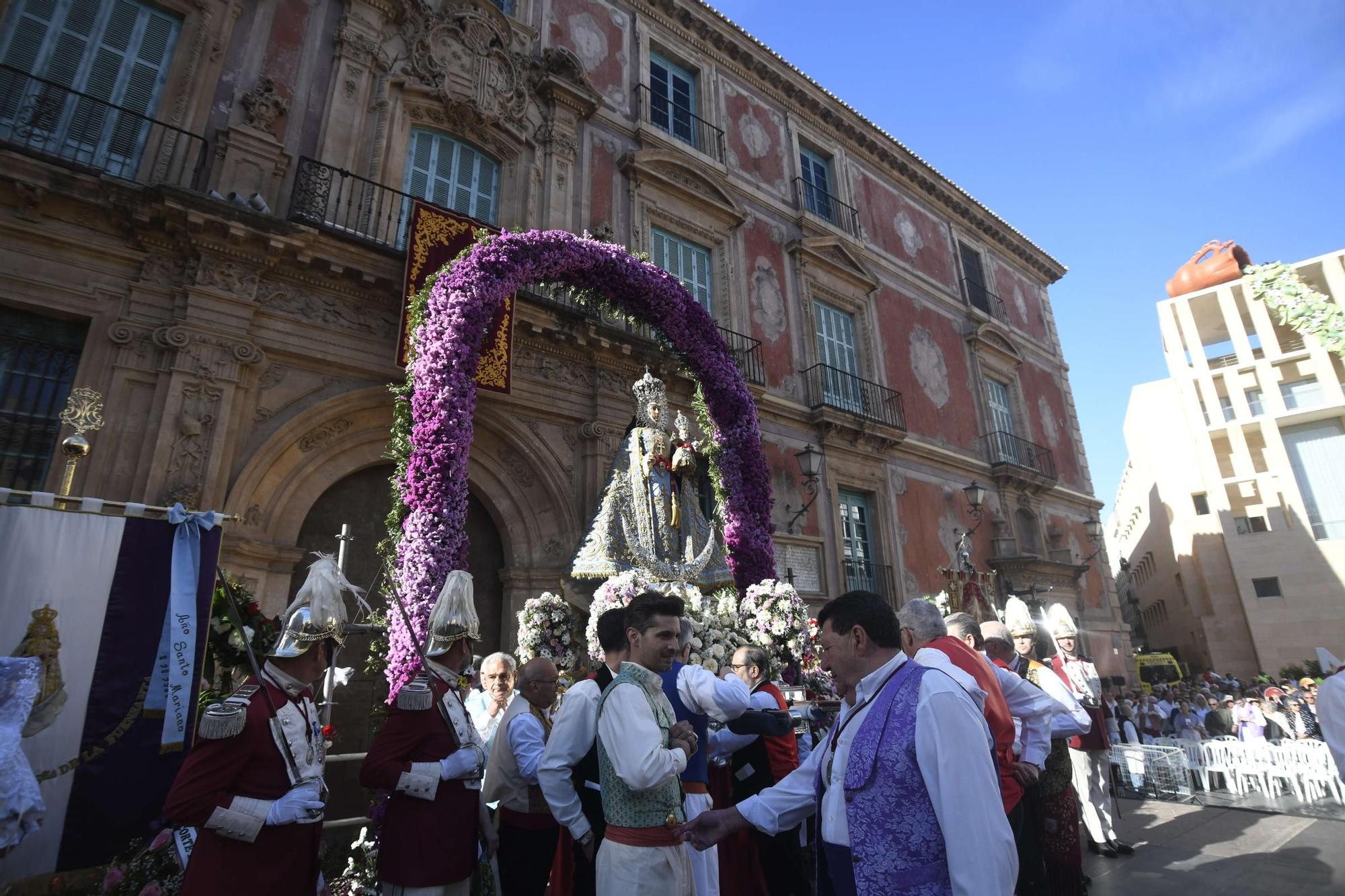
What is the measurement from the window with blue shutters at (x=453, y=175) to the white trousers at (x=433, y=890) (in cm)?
870

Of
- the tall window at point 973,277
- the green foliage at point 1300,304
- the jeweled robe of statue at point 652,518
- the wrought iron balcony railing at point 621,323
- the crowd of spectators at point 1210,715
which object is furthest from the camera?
the tall window at point 973,277

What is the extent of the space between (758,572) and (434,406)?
181 inches

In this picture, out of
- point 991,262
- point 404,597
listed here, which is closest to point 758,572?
point 404,597

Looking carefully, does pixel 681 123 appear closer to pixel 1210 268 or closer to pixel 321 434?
pixel 321 434

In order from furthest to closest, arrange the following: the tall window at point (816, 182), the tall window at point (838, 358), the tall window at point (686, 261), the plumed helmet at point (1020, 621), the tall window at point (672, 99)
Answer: the tall window at point (816, 182) < the tall window at point (838, 358) < the tall window at point (672, 99) < the tall window at point (686, 261) < the plumed helmet at point (1020, 621)

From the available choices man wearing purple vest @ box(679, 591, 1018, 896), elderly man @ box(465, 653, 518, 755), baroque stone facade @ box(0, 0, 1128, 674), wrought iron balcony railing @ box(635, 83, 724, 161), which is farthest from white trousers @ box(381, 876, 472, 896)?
wrought iron balcony railing @ box(635, 83, 724, 161)

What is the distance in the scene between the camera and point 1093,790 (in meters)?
6.02

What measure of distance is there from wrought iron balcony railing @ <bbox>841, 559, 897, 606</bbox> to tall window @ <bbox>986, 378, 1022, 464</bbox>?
5972 millimetres

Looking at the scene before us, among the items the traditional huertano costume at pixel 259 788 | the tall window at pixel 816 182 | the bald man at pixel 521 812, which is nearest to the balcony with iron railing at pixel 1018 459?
the tall window at pixel 816 182

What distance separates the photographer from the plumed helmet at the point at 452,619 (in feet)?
12.2

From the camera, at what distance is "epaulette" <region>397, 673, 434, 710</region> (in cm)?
322

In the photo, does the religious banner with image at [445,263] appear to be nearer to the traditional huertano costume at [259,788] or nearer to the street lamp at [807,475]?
the street lamp at [807,475]

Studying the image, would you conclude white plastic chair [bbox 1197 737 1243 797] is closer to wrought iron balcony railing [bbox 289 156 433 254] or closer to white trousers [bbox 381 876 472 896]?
→ white trousers [bbox 381 876 472 896]

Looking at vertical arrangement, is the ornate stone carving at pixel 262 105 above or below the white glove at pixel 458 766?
above
